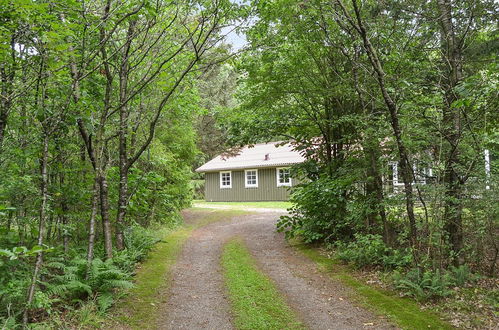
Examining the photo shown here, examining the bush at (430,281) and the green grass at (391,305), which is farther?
the bush at (430,281)

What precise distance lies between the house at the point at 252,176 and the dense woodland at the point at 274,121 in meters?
12.8

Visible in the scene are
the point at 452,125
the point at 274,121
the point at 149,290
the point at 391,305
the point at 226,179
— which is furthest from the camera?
the point at 226,179

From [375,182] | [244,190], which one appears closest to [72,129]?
[375,182]

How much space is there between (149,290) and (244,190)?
1862 centimetres

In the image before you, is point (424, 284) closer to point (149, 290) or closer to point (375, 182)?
point (375, 182)

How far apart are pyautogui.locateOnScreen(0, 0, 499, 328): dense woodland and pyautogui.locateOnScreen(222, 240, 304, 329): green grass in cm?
186

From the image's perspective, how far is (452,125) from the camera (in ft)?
21.4

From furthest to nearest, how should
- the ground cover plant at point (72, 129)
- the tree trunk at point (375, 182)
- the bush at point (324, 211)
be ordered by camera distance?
the bush at point (324, 211) < the tree trunk at point (375, 182) < the ground cover plant at point (72, 129)

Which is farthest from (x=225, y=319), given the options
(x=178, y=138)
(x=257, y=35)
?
(x=178, y=138)

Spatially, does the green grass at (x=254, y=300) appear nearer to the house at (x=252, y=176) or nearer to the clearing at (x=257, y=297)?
the clearing at (x=257, y=297)

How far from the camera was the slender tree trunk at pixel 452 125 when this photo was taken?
616 cm

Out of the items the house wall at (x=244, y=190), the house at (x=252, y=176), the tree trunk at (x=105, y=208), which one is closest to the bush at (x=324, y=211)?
the tree trunk at (x=105, y=208)

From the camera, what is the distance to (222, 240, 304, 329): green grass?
4.99m

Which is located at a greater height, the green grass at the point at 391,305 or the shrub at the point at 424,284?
the shrub at the point at 424,284
